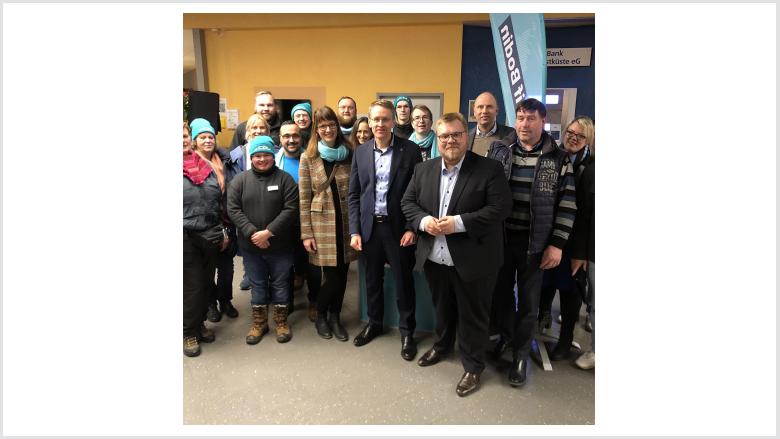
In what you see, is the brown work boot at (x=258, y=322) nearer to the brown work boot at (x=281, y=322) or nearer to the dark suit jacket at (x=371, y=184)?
A: the brown work boot at (x=281, y=322)

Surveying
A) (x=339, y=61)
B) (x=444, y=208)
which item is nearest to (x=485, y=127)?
(x=444, y=208)

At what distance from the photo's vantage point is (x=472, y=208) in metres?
1.78

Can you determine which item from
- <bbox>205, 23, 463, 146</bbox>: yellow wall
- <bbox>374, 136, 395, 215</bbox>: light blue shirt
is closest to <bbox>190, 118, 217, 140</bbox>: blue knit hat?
<bbox>374, 136, 395, 215</bbox>: light blue shirt

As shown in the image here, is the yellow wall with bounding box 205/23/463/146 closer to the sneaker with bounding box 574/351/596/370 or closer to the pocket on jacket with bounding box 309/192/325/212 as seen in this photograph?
the pocket on jacket with bounding box 309/192/325/212

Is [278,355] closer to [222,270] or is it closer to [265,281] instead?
[265,281]

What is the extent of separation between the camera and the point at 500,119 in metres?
5.98

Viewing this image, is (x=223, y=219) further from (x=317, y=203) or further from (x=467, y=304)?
(x=467, y=304)

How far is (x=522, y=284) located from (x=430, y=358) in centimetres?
75

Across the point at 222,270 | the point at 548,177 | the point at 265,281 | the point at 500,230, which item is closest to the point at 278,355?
the point at 265,281

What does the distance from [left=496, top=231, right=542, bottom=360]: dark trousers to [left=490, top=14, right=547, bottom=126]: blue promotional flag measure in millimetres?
939

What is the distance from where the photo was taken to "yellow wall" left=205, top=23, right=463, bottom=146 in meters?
5.86

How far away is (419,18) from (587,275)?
184 inches

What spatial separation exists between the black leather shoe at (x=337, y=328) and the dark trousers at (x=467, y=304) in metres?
0.77

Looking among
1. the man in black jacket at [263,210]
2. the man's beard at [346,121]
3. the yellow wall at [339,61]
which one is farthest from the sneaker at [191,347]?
the yellow wall at [339,61]
